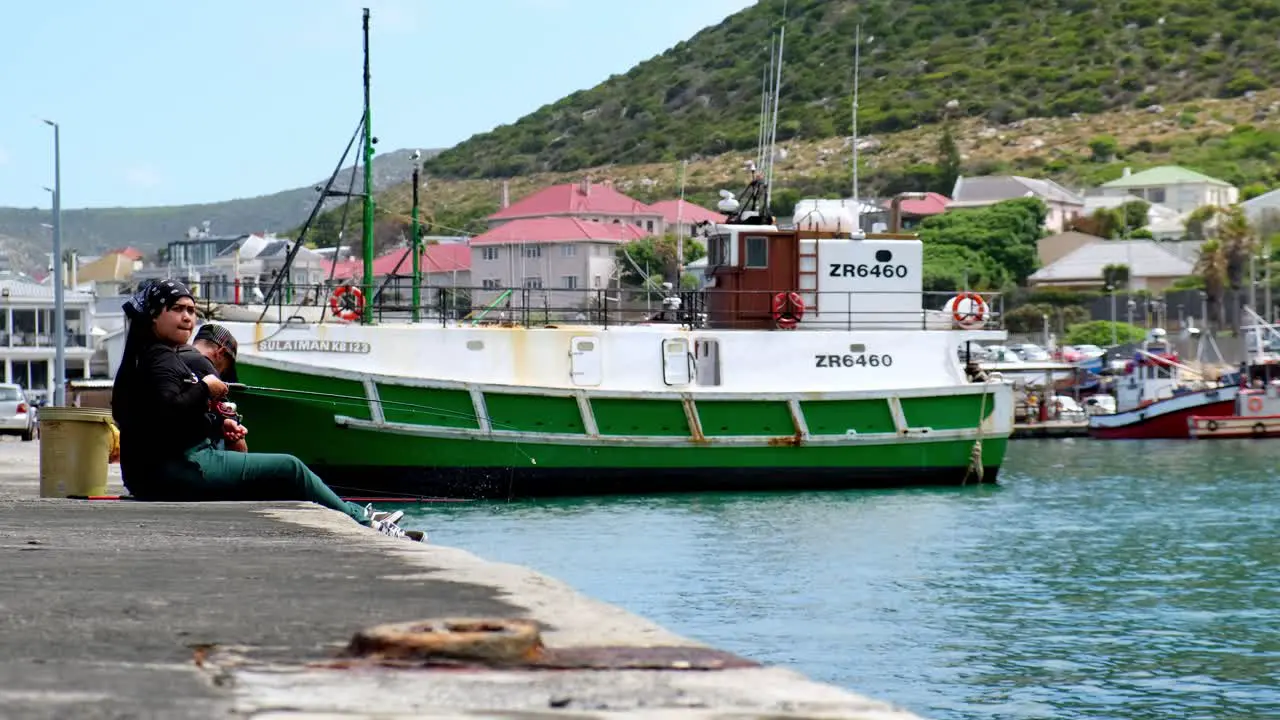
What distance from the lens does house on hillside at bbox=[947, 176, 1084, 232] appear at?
114 meters

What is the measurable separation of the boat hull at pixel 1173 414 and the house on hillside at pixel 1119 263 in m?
36.8

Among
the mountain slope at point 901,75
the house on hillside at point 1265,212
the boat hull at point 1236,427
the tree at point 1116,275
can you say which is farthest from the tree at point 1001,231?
the mountain slope at point 901,75

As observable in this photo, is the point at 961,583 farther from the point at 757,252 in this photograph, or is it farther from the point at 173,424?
the point at 757,252

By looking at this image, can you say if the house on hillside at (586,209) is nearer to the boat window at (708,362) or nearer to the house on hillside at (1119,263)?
the house on hillside at (1119,263)

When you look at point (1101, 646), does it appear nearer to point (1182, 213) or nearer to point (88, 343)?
point (88, 343)

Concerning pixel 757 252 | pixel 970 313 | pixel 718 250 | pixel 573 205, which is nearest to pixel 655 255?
pixel 573 205

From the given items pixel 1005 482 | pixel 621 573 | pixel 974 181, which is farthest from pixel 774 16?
pixel 621 573

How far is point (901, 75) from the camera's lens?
165 m

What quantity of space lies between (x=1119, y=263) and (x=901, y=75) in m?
71.6

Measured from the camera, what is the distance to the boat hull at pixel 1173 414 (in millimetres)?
55906

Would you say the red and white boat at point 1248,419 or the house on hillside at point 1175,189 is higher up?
the house on hillside at point 1175,189

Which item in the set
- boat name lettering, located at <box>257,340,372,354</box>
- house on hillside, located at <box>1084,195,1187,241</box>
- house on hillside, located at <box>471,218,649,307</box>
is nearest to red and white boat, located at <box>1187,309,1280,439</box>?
house on hillside, located at <box>471,218,649,307</box>

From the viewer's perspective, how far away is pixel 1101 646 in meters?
12.6

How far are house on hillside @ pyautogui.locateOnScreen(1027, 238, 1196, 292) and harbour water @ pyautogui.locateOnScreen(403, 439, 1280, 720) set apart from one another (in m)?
66.0
